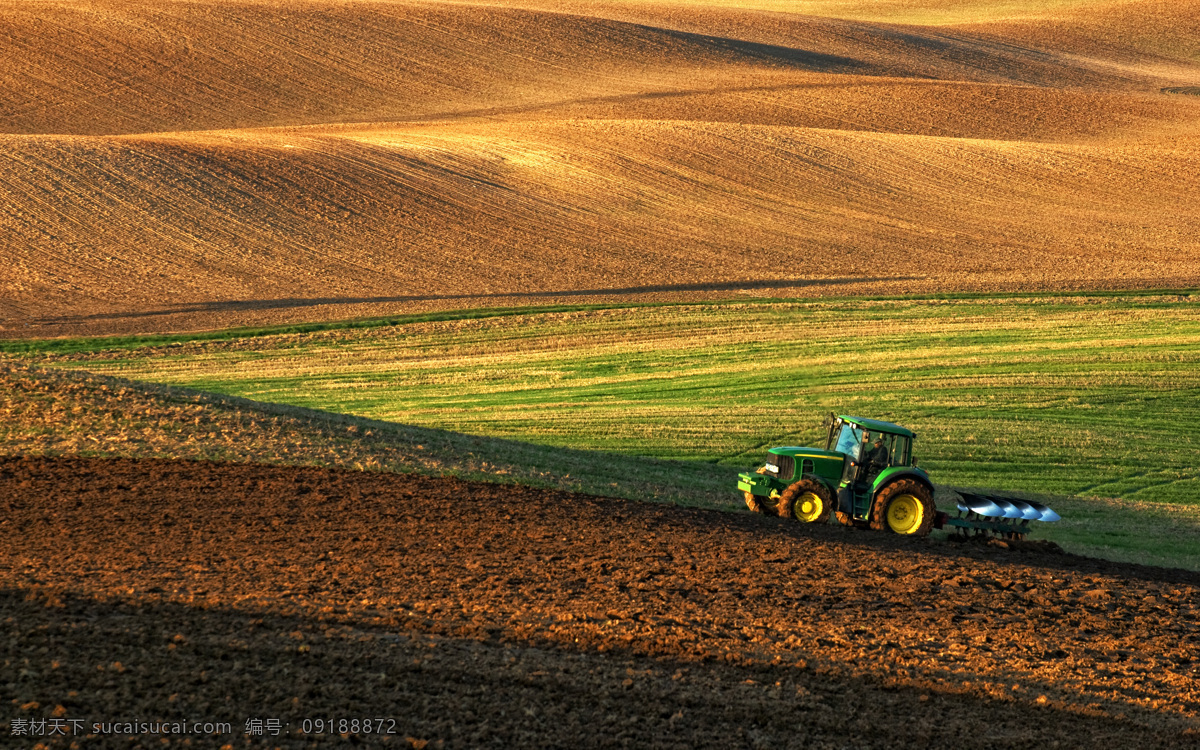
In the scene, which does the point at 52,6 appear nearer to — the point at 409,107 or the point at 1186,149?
the point at 409,107

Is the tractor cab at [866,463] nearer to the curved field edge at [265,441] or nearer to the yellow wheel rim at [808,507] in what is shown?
the yellow wheel rim at [808,507]

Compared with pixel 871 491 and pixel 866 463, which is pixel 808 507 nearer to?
pixel 871 491

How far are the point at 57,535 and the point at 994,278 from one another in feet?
109

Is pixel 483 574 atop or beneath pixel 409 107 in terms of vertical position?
beneath

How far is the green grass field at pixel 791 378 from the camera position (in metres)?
21.4

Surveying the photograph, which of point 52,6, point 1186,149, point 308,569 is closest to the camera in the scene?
point 308,569

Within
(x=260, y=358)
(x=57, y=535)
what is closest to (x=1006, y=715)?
(x=57, y=535)

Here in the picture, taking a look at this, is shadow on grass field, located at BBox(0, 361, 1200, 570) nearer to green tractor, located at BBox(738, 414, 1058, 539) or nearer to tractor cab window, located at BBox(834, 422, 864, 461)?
green tractor, located at BBox(738, 414, 1058, 539)

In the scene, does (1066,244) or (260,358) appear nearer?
(260,358)

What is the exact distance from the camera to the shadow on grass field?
16250 mm

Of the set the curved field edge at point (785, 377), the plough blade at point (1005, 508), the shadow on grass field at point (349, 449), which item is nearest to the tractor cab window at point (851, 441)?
the plough blade at point (1005, 508)

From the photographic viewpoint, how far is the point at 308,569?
466 inches

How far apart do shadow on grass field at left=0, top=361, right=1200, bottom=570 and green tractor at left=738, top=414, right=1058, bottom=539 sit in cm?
119

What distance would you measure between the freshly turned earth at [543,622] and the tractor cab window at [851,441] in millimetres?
1169
